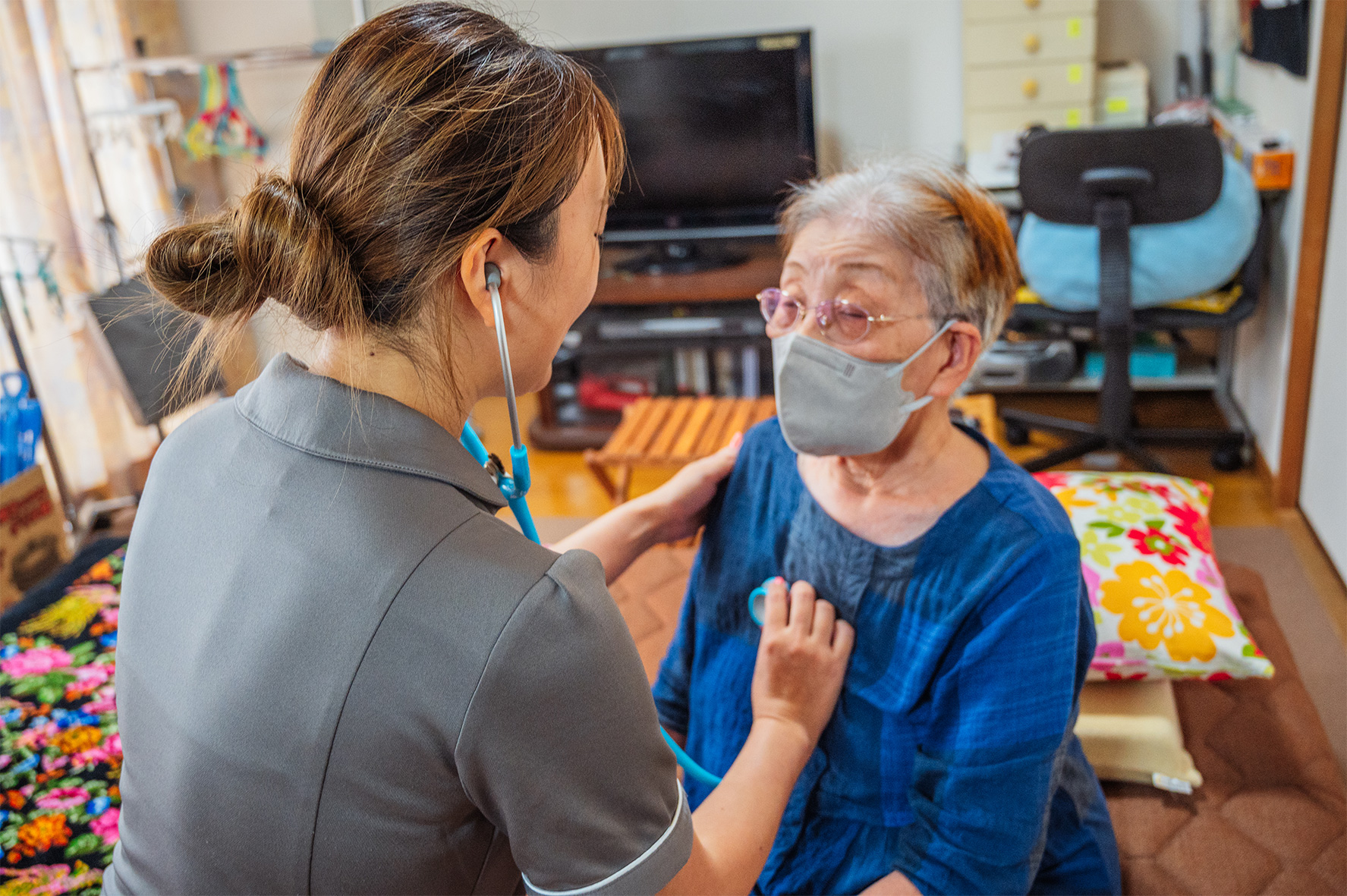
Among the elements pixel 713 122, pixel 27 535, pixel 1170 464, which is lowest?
pixel 1170 464

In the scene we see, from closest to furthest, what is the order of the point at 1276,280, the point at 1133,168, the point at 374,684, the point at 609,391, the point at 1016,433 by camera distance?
the point at 374,684 → the point at 1133,168 → the point at 1276,280 → the point at 1016,433 → the point at 609,391

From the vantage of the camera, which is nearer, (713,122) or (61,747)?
(61,747)

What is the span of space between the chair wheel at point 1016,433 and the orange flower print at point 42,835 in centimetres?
279

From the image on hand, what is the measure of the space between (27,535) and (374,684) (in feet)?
8.38

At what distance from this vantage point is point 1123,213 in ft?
8.91

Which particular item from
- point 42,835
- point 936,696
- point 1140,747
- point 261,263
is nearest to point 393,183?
point 261,263

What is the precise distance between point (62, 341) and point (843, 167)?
9.80ft

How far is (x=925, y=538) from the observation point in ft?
3.84

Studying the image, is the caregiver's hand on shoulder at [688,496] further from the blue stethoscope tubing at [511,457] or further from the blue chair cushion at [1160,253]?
the blue chair cushion at [1160,253]

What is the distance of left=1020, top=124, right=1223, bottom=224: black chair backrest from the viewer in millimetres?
2639

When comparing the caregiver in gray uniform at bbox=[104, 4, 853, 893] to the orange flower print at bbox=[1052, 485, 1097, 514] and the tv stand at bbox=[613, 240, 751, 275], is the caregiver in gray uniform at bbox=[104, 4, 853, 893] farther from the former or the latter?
the tv stand at bbox=[613, 240, 751, 275]

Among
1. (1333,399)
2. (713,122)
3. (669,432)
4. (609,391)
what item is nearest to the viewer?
(1333,399)

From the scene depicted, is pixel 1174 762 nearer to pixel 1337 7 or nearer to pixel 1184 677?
pixel 1184 677

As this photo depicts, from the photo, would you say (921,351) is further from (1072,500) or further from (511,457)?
(1072,500)
